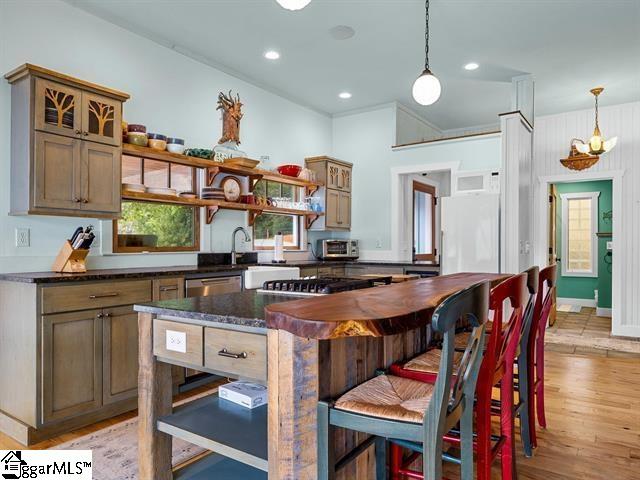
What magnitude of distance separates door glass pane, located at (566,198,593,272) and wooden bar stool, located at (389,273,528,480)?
7572mm

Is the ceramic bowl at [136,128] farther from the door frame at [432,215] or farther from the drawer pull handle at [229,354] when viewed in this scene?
the door frame at [432,215]

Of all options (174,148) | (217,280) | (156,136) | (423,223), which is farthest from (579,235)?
(156,136)

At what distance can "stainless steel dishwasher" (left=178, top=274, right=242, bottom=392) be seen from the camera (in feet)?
11.5

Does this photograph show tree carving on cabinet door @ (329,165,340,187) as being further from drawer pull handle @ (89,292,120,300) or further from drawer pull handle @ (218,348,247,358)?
drawer pull handle @ (218,348,247,358)

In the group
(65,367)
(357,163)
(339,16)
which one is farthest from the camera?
(357,163)

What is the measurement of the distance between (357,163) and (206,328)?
5.18 m

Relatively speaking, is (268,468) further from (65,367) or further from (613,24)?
(613,24)

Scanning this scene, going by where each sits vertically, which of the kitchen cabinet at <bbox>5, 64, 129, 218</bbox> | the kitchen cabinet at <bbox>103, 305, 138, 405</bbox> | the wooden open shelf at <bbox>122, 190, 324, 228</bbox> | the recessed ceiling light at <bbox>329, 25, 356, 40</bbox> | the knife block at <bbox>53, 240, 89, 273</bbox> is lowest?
the kitchen cabinet at <bbox>103, 305, 138, 405</bbox>

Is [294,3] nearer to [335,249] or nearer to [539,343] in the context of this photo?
[539,343]

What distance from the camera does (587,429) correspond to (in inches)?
109

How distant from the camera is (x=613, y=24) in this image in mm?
3904

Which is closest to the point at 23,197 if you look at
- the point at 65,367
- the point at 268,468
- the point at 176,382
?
the point at 65,367

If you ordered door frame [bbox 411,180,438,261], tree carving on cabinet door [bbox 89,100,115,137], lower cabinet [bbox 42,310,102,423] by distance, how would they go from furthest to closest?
door frame [bbox 411,180,438,261]
tree carving on cabinet door [bbox 89,100,115,137]
lower cabinet [bbox 42,310,102,423]

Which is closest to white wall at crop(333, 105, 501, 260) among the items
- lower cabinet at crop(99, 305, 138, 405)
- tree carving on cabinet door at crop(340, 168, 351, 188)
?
tree carving on cabinet door at crop(340, 168, 351, 188)
